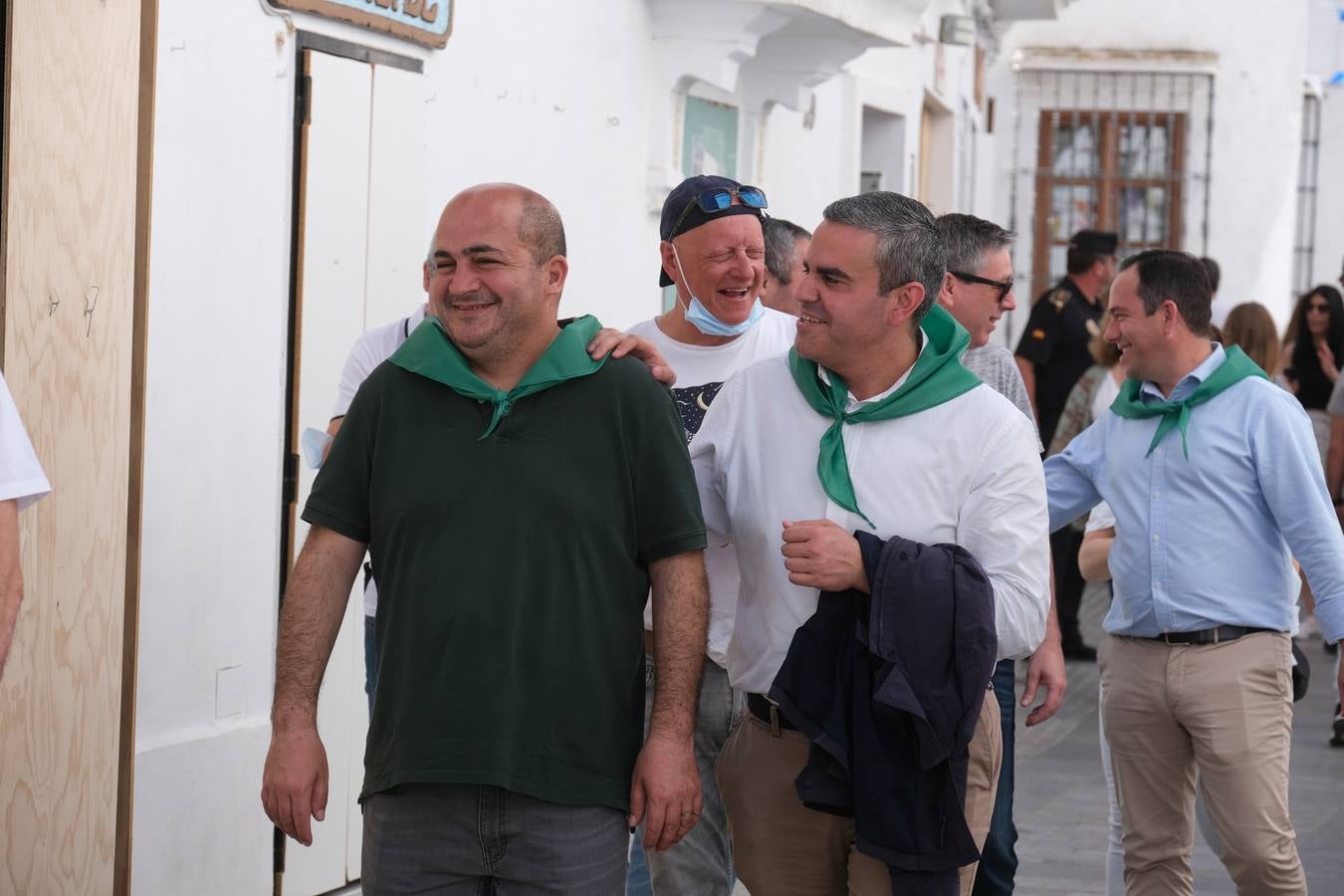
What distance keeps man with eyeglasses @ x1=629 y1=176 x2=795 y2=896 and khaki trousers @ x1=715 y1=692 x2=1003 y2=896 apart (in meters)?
0.60

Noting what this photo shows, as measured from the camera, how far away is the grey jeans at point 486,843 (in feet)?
11.4

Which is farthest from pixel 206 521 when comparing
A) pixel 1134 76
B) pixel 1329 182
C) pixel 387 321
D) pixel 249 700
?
pixel 1329 182

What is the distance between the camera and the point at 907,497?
12.1ft

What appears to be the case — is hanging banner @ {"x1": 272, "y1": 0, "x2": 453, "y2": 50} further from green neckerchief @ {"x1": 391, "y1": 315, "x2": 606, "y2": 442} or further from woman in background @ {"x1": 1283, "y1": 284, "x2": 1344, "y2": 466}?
woman in background @ {"x1": 1283, "y1": 284, "x2": 1344, "y2": 466}

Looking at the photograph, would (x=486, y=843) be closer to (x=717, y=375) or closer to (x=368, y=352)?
(x=717, y=375)

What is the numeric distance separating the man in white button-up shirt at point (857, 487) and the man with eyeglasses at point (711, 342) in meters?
0.57

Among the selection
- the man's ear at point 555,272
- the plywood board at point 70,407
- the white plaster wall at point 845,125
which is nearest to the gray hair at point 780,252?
the plywood board at point 70,407

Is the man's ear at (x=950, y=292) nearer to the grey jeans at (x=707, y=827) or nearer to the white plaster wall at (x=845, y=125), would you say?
the grey jeans at (x=707, y=827)

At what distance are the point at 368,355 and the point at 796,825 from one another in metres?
2.03

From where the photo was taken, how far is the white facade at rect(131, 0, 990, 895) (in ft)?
17.2

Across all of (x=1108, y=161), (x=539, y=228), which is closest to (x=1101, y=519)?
(x=539, y=228)

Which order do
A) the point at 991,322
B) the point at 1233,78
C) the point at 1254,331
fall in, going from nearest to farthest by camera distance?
the point at 991,322 → the point at 1254,331 → the point at 1233,78

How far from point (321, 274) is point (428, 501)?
2547 millimetres

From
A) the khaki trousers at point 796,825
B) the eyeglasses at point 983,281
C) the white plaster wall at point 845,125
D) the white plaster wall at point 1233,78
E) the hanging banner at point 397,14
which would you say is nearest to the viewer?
the khaki trousers at point 796,825
